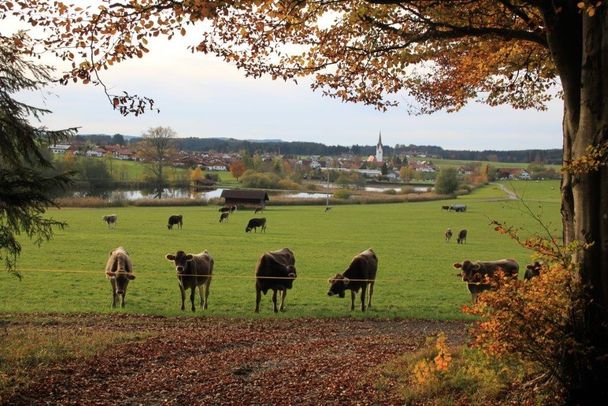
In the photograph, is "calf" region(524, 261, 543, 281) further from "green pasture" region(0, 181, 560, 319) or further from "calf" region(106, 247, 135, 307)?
"calf" region(106, 247, 135, 307)

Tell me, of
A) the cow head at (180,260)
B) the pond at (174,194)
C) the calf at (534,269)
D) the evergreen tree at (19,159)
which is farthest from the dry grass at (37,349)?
the pond at (174,194)

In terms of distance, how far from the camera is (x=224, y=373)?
7.71 metres

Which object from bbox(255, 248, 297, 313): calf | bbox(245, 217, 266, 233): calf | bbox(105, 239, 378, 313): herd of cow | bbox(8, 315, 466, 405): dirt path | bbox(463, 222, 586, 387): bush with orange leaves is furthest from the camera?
bbox(245, 217, 266, 233): calf

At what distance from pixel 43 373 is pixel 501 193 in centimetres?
10583

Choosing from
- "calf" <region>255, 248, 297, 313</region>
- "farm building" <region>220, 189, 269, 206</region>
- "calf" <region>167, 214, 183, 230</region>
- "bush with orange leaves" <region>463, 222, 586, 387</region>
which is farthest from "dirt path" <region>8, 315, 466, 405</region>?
"farm building" <region>220, 189, 269, 206</region>

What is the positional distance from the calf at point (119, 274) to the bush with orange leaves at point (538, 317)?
566 inches

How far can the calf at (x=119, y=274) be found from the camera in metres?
17.9

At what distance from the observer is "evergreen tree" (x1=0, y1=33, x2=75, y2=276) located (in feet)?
38.3

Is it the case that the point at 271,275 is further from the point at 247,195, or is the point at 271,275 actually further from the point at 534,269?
the point at 247,195

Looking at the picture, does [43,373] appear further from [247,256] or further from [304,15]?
[247,256]

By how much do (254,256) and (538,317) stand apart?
27290 mm

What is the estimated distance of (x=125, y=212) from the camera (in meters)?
64.9

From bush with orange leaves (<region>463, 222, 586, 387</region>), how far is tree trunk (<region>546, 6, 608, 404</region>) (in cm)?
12

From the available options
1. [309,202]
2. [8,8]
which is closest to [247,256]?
[8,8]
